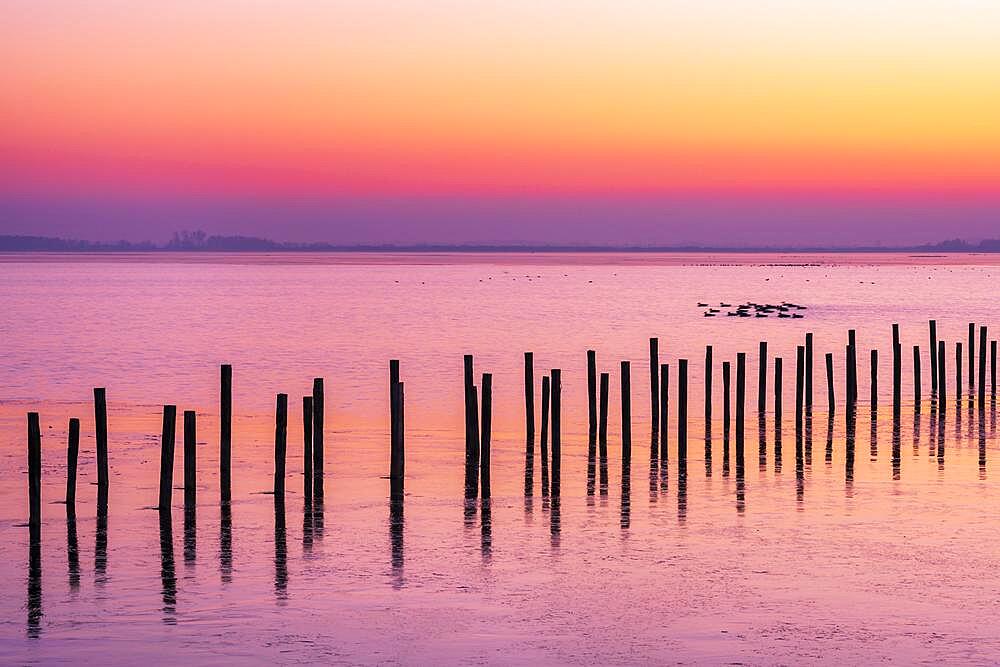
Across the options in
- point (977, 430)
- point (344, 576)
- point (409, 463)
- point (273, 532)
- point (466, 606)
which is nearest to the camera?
point (466, 606)

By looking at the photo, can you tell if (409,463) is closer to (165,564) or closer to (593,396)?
(593,396)

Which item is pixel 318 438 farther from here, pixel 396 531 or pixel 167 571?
pixel 167 571

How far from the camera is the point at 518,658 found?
1301 centimetres

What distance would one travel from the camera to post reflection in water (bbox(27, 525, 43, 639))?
46.0 feet

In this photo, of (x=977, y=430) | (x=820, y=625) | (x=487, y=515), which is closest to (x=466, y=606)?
(x=820, y=625)

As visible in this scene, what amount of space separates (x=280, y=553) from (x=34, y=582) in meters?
2.90

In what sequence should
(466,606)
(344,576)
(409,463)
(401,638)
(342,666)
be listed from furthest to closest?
(409,463) → (344,576) → (466,606) → (401,638) → (342,666)

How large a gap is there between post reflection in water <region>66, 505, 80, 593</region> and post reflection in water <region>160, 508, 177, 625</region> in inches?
36.2

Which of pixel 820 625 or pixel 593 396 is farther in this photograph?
pixel 593 396

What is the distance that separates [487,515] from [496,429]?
10698 millimetres

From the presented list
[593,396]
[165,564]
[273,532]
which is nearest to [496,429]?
[593,396]

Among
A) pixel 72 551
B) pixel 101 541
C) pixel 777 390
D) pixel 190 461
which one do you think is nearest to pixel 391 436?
pixel 190 461

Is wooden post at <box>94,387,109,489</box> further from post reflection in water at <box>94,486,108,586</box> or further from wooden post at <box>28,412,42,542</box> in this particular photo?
wooden post at <box>28,412,42,542</box>

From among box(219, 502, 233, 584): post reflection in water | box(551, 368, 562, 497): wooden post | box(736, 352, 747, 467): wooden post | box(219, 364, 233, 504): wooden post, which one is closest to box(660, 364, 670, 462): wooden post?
box(736, 352, 747, 467): wooden post
